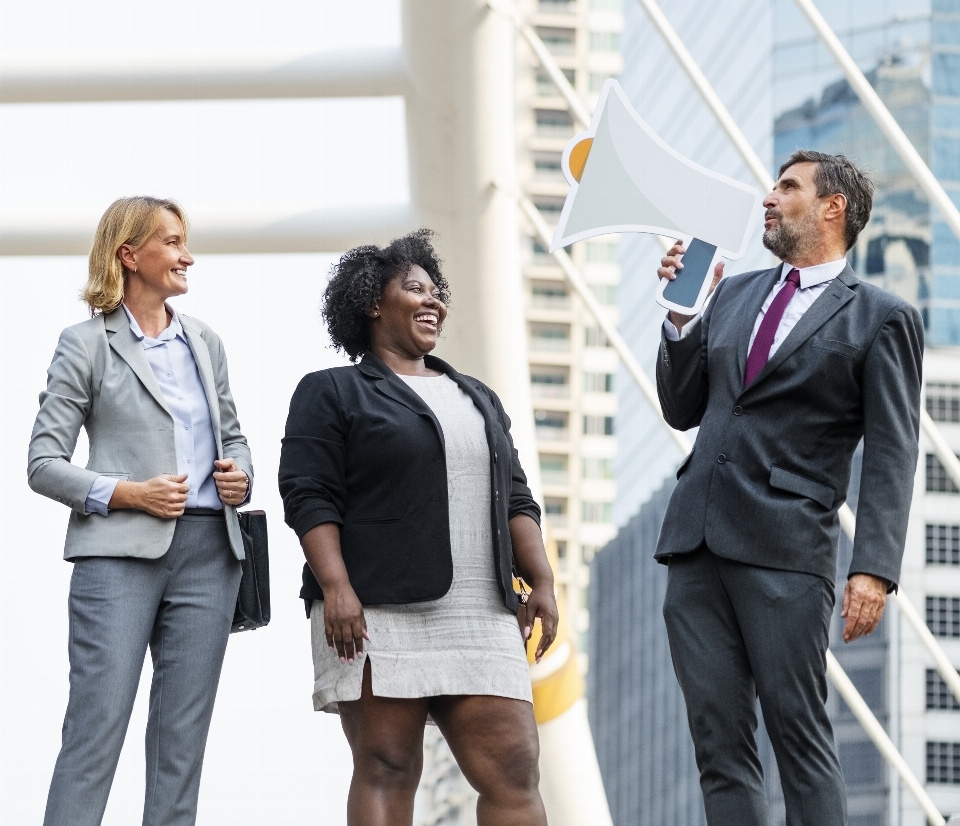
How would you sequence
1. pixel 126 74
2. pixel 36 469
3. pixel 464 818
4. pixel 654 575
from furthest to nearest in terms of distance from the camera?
pixel 654 575, pixel 126 74, pixel 464 818, pixel 36 469

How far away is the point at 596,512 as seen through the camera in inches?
3172

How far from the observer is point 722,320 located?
3.11m

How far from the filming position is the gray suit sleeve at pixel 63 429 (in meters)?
2.97

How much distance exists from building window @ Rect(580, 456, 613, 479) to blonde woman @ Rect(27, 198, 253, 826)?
74170 millimetres

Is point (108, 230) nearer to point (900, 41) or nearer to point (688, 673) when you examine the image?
point (688, 673)

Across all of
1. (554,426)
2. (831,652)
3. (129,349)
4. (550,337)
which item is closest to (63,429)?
(129,349)

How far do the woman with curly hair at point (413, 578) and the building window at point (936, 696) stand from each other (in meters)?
62.5

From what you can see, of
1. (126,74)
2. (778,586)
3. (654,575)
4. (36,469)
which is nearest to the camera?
(778,586)

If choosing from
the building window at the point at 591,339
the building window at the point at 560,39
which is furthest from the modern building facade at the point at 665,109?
the building window at the point at 591,339

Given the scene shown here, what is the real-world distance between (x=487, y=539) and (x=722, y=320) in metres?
0.65

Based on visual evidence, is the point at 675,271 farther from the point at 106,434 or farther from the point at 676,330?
the point at 106,434

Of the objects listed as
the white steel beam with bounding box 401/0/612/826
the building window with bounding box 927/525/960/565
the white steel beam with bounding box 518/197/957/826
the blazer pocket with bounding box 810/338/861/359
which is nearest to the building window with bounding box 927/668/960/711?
the building window with bounding box 927/525/960/565

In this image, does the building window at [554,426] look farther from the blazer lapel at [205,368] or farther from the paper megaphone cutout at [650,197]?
the blazer lapel at [205,368]

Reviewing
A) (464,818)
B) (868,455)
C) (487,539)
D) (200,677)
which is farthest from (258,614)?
(464,818)
